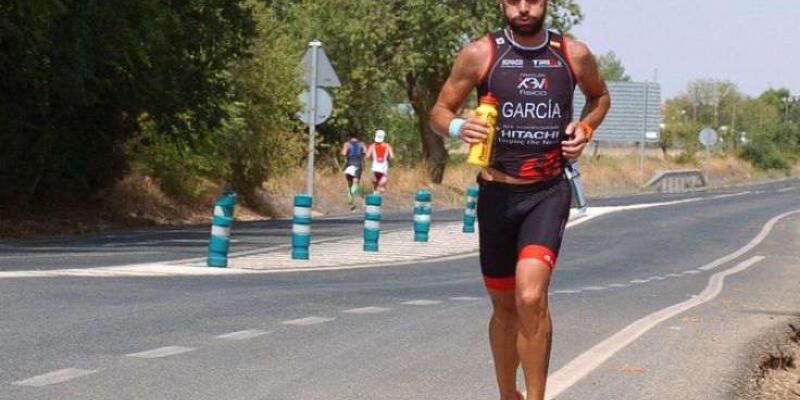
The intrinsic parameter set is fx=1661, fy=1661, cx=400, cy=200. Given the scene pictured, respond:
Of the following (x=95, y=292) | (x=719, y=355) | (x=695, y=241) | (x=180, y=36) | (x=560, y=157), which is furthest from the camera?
(x=695, y=241)

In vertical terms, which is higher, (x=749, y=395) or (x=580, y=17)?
(x=580, y=17)

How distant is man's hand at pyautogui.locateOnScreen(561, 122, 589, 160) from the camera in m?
7.44

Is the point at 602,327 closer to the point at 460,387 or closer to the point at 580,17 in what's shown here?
the point at 460,387

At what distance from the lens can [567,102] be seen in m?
7.59

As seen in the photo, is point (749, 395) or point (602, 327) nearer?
point (749, 395)

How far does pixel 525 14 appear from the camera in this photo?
749cm

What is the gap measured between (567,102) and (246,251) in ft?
50.7

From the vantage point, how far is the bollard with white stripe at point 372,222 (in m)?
24.0

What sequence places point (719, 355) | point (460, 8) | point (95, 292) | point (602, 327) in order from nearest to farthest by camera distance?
point (719, 355) < point (602, 327) < point (95, 292) < point (460, 8)

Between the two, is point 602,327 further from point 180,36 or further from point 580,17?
point 580,17

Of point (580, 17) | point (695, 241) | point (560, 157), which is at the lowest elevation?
point (695, 241)

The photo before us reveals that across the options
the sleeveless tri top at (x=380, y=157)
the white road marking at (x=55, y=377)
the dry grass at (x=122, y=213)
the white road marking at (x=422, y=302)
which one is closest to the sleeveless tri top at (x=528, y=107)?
the white road marking at (x=55, y=377)

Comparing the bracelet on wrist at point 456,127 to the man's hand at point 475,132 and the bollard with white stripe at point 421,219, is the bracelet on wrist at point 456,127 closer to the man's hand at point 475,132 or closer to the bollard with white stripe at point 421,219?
the man's hand at point 475,132

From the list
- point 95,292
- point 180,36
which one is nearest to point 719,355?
point 95,292
